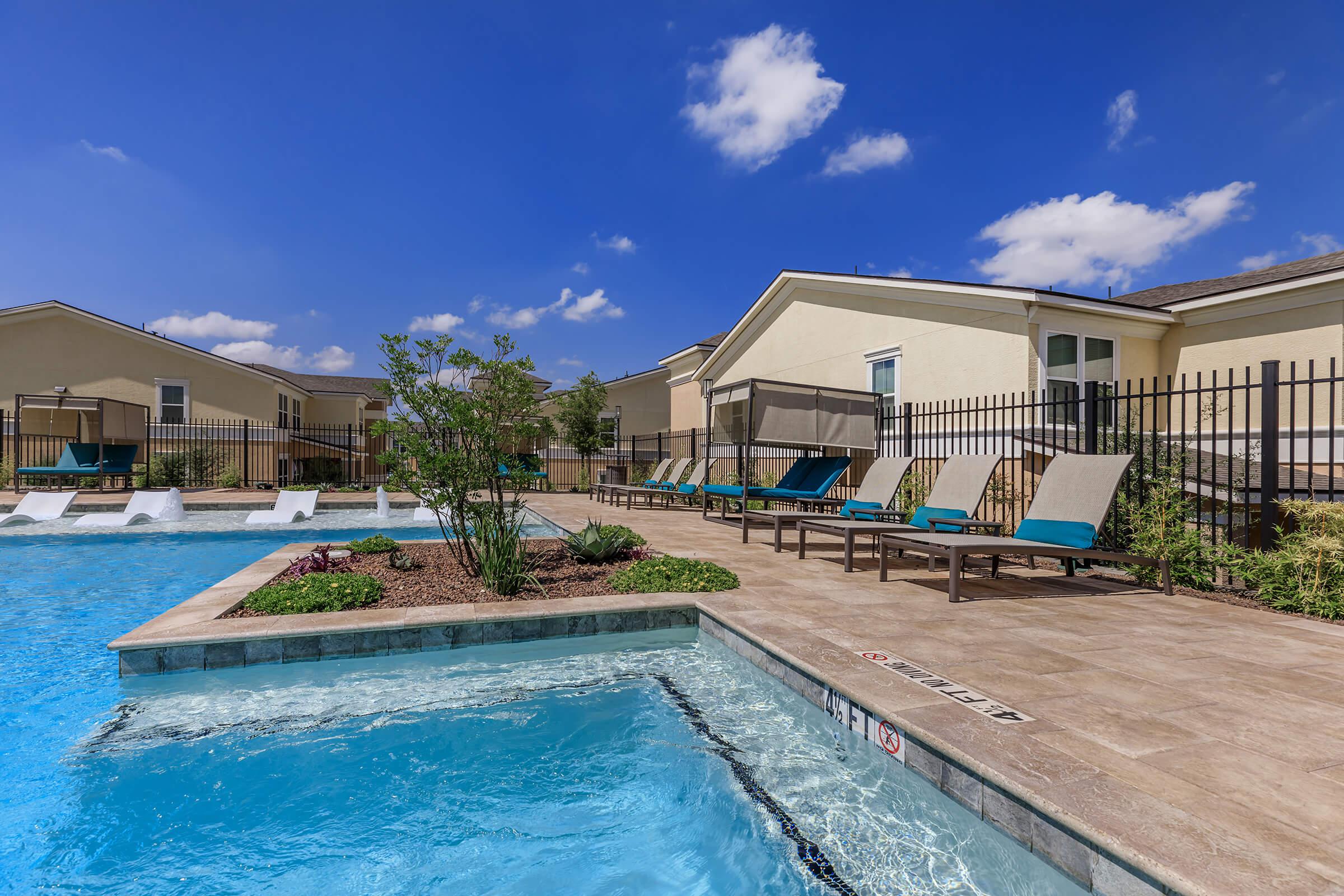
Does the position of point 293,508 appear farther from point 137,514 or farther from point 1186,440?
point 1186,440

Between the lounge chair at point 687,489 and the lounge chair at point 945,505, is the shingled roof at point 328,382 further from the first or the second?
the lounge chair at point 945,505

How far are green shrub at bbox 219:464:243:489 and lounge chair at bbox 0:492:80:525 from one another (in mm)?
6959

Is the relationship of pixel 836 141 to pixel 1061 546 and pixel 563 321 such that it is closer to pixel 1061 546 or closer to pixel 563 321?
pixel 563 321

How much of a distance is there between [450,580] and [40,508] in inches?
463

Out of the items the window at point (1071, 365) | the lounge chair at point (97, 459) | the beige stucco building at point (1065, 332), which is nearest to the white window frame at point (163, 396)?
the lounge chair at point (97, 459)

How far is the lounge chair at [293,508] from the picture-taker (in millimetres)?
12680

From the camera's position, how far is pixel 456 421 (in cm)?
552

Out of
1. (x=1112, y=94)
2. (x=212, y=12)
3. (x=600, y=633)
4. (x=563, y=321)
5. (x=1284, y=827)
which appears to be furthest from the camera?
(x=563, y=321)

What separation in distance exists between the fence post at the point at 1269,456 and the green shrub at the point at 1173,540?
44 centimetres

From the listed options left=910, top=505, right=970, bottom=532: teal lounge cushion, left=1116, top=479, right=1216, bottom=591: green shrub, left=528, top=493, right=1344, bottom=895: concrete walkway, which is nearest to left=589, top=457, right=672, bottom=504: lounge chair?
left=910, top=505, right=970, bottom=532: teal lounge cushion

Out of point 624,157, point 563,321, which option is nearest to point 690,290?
point 563,321

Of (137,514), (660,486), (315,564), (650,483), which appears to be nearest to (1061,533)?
(315,564)

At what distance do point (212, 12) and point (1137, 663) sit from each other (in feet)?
46.0

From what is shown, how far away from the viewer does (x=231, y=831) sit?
241 centimetres
